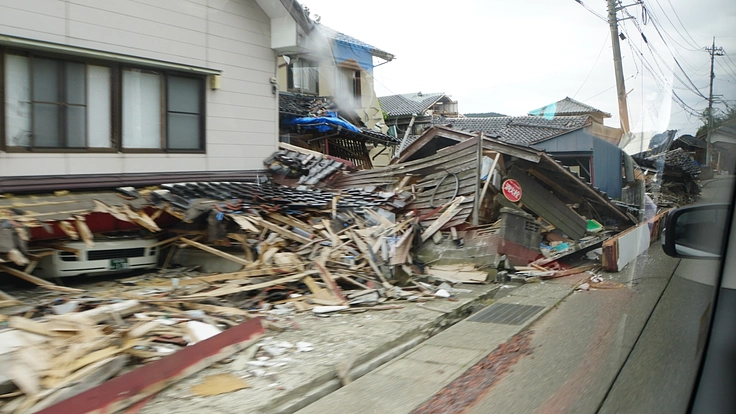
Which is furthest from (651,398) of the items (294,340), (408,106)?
(408,106)

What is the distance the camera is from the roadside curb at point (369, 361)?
15.1 feet

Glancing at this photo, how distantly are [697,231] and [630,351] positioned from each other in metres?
1.60

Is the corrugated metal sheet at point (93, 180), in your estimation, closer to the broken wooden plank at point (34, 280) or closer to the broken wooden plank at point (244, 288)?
the broken wooden plank at point (34, 280)

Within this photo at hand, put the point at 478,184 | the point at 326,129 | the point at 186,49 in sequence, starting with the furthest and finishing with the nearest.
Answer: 1. the point at 326,129
2. the point at 478,184
3. the point at 186,49

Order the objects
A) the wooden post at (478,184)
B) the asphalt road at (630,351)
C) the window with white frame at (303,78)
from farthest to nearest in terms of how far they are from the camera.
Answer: the window with white frame at (303,78) → the wooden post at (478,184) → the asphalt road at (630,351)

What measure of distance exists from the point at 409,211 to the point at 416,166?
3.56 feet

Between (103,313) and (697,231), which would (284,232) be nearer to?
(103,313)

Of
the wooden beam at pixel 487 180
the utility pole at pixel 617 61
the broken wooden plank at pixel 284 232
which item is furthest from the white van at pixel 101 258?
the utility pole at pixel 617 61

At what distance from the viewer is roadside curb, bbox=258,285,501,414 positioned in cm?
462

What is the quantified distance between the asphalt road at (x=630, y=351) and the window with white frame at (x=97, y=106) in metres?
Result: 7.48

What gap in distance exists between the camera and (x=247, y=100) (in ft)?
37.3

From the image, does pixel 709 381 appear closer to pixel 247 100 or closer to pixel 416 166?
pixel 416 166

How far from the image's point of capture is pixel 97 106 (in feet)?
29.7

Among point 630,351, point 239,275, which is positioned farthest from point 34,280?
point 630,351
